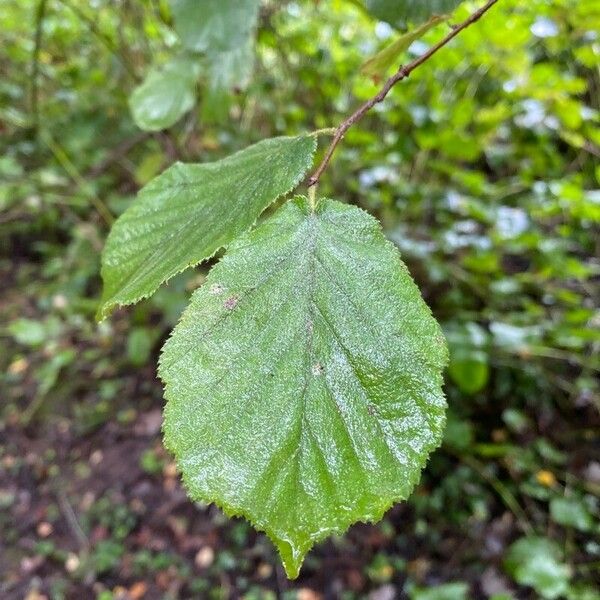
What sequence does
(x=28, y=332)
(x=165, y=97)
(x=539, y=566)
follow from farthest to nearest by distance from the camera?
(x=28, y=332), (x=539, y=566), (x=165, y=97)

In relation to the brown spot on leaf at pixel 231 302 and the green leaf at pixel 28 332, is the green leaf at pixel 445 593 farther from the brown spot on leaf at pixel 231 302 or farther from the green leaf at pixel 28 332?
the green leaf at pixel 28 332

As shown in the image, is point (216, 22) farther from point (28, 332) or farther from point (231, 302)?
point (28, 332)

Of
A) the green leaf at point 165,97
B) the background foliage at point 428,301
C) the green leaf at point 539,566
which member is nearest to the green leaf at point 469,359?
the background foliage at point 428,301

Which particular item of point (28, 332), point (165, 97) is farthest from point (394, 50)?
point (28, 332)

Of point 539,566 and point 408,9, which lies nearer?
point 408,9

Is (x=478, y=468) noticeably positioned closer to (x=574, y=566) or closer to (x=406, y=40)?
(x=574, y=566)
